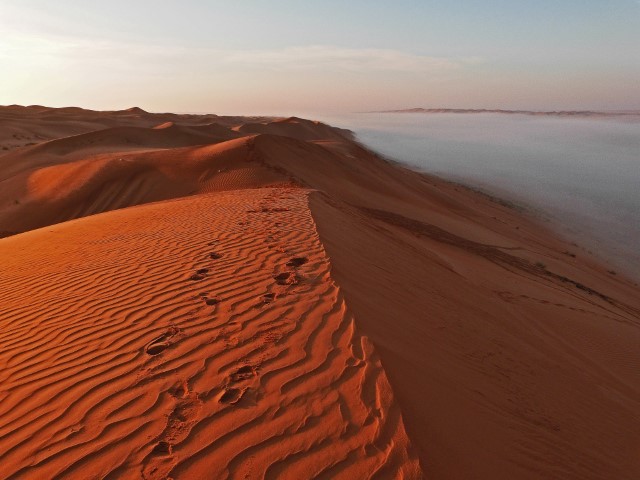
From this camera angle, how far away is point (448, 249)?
36.7 ft

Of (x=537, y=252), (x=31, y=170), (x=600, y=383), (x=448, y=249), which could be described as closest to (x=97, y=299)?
(x=600, y=383)

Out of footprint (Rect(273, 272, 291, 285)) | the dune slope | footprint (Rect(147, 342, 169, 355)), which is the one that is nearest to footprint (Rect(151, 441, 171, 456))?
the dune slope

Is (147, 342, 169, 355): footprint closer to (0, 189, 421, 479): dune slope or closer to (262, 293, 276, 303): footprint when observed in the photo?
(0, 189, 421, 479): dune slope

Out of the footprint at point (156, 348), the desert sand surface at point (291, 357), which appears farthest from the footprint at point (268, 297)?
the footprint at point (156, 348)

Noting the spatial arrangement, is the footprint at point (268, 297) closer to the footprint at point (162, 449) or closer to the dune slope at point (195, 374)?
the dune slope at point (195, 374)

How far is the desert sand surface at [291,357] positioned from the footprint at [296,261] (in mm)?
37

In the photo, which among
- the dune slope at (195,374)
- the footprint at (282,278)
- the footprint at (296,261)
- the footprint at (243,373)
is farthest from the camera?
the footprint at (296,261)

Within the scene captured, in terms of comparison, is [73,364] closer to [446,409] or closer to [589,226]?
[446,409]

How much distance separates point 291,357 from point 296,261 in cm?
220

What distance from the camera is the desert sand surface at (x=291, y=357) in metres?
2.97

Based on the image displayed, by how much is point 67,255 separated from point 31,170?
1575 centimetres

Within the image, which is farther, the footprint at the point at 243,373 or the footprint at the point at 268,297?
the footprint at the point at 268,297

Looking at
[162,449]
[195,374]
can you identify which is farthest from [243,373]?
[162,449]

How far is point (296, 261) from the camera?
589cm
